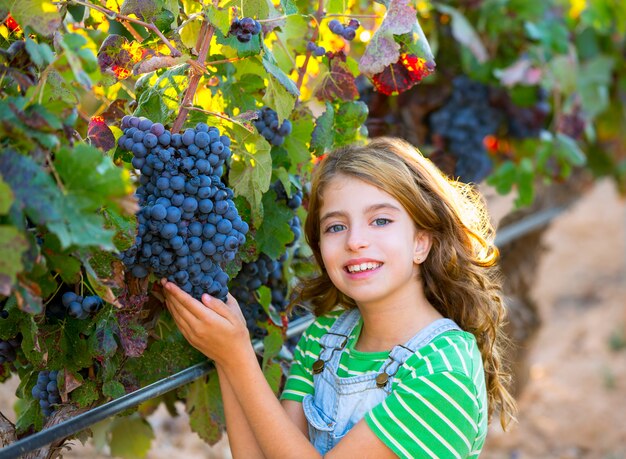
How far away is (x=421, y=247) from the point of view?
5.09 feet

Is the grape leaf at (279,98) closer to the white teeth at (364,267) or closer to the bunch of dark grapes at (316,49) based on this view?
the bunch of dark grapes at (316,49)

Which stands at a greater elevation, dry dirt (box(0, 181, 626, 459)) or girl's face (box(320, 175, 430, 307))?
girl's face (box(320, 175, 430, 307))

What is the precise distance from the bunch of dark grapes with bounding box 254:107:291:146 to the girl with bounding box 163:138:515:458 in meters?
0.13

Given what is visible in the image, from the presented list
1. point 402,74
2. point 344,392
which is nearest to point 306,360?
point 344,392

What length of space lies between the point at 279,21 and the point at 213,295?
475mm

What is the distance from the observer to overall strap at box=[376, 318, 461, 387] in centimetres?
141

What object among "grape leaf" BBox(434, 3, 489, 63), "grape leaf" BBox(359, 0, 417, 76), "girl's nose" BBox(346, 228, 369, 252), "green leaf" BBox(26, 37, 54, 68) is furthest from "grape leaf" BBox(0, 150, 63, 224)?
"grape leaf" BBox(434, 3, 489, 63)

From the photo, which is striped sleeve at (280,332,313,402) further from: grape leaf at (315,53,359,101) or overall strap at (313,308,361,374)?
grape leaf at (315,53,359,101)

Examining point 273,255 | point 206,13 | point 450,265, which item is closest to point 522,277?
point 450,265

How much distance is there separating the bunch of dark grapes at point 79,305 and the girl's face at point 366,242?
0.45 m

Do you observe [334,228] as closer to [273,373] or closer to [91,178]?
[273,373]

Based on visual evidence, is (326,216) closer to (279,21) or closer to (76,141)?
(279,21)

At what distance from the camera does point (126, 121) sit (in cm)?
123

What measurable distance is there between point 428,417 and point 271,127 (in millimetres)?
585
